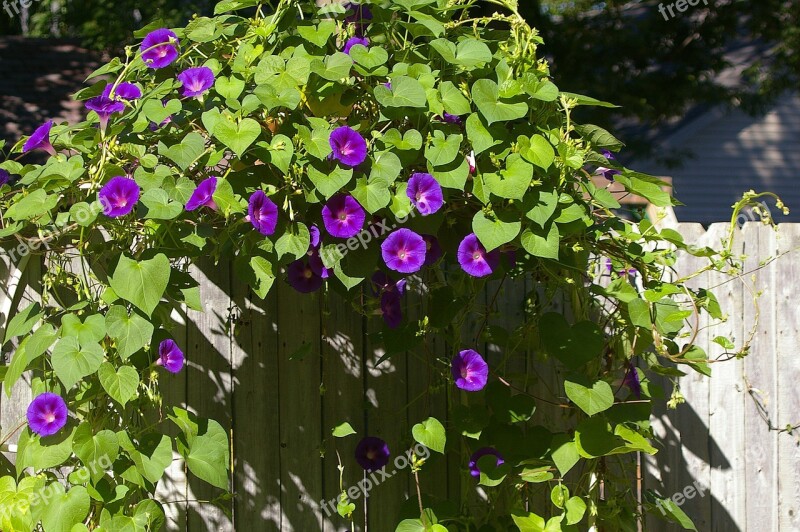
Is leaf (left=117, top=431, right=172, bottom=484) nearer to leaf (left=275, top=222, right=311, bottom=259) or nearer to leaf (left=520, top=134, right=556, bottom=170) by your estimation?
leaf (left=275, top=222, right=311, bottom=259)

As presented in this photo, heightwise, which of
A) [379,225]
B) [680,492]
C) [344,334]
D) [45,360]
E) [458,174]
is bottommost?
[680,492]

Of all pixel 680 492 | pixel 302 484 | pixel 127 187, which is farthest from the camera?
pixel 680 492

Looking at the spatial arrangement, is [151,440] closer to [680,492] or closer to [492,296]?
[492,296]

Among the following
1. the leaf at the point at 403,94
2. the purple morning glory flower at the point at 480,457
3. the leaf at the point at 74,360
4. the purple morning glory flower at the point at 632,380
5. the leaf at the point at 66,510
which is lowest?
the purple morning glory flower at the point at 480,457

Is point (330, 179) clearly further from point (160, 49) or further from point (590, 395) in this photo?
point (590, 395)

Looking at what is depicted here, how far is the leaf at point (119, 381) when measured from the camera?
205 centimetres

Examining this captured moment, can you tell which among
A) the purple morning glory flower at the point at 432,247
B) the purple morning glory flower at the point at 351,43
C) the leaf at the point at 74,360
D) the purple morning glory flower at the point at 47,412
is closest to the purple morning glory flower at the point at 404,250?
the purple morning glory flower at the point at 432,247

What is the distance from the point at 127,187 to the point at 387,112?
2.06ft

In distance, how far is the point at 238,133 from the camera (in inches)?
81.7

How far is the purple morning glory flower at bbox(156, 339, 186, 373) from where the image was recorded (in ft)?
7.23

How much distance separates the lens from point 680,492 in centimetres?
310

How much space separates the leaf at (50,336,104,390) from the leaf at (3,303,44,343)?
0.58 feet

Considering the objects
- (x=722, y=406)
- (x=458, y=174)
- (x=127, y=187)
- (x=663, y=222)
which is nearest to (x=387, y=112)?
(x=458, y=174)

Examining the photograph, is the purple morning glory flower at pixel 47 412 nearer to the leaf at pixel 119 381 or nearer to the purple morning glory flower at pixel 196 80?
the leaf at pixel 119 381
